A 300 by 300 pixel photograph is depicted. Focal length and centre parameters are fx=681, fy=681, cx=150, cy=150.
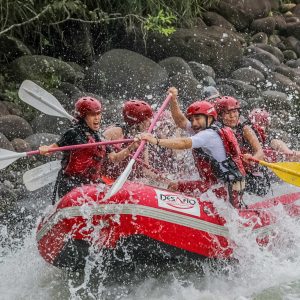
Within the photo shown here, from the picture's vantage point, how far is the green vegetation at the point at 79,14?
33.9 ft

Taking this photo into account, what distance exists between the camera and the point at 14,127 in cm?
911

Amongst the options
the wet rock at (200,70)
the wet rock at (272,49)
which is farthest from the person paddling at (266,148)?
the wet rock at (272,49)

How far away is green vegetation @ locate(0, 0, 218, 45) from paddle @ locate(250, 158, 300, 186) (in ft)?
15.7

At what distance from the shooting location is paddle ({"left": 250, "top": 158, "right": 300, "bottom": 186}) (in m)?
6.04

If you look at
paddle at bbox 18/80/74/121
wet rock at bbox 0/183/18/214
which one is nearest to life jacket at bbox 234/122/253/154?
paddle at bbox 18/80/74/121

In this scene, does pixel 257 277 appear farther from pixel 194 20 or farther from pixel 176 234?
pixel 194 20

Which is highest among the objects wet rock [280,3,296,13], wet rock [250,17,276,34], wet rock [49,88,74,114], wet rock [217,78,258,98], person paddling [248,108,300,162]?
person paddling [248,108,300,162]

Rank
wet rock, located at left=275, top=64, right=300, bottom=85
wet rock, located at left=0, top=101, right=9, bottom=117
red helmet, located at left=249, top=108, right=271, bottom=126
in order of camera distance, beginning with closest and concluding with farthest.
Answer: red helmet, located at left=249, top=108, right=271, bottom=126 → wet rock, located at left=0, top=101, right=9, bottom=117 → wet rock, located at left=275, top=64, right=300, bottom=85

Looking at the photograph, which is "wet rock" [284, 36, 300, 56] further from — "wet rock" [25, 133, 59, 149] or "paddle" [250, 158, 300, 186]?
"paddle" [250, 158, 300, 186]

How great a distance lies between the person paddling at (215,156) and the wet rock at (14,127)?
3.62 m

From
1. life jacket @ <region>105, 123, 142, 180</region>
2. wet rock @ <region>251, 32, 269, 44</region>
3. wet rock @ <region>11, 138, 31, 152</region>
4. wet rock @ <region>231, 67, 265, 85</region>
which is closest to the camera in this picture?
life jacket @ <region>105, 123, 142, 180</region>

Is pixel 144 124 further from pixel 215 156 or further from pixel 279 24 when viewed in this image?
pixel 279 24

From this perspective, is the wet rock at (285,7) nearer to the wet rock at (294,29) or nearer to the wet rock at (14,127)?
the wet rock at (294,29)

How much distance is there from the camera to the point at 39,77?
1048cm
